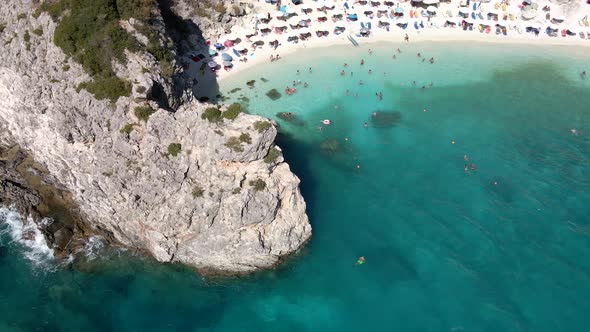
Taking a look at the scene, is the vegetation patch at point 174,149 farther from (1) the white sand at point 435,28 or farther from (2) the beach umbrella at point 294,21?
(2) the beach umbrella at point 294,21

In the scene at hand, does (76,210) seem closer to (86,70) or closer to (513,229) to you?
(86,70)

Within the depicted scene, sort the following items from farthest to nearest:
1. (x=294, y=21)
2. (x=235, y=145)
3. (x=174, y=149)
→ (x=294, y=21), (x=174, y=149), (x=235, y=145)

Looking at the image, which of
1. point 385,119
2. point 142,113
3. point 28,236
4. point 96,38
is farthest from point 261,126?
point 28,236

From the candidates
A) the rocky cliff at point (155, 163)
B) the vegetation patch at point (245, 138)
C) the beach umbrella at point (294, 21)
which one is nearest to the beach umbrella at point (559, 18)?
the beach umbrella at point (294, 21)

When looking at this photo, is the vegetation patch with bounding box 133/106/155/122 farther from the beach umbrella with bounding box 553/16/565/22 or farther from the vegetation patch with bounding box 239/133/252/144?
the beach umbrella with bounding box 553/16/565/22

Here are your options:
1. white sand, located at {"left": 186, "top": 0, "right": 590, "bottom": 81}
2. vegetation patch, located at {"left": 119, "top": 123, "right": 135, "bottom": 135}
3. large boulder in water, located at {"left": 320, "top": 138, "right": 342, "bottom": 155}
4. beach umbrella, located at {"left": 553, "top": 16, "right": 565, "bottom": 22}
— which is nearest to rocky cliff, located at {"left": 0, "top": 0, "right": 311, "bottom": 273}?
vegetation patch, located at {"left": 119, "top": 123, "right": 135, "bottom": 135}

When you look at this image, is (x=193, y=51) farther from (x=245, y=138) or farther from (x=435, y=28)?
(x=435, y=28)
